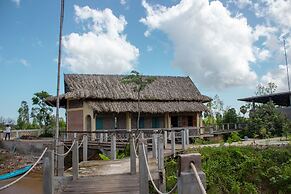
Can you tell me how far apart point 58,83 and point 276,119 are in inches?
606

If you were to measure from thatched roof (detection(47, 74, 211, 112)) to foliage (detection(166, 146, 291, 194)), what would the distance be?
36.4ft

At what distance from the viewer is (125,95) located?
2369 centimetres

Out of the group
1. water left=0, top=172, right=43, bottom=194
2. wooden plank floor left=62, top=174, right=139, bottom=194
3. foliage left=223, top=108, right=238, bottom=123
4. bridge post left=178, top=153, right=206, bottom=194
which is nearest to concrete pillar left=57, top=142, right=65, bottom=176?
wooden plank floor left=62, top=174, right=139, bottom=194

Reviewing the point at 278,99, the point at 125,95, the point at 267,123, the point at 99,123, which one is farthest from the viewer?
the point at 278,99

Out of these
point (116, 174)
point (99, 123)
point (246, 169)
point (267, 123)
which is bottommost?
point (246, 169)

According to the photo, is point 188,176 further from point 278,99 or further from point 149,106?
point 278,99

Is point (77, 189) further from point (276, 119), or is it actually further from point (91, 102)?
point (276, 119)

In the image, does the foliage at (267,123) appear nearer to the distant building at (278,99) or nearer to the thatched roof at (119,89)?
the distant building at (278,99)

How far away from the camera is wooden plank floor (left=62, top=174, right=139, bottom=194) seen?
7023mm

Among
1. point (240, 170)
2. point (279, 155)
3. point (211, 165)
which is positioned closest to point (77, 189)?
point (211, 165)

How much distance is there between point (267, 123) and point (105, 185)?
16.3 metres

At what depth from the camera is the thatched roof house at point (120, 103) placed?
2259 cm

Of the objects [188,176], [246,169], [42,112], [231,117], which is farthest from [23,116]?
[188,176]

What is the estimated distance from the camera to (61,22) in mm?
11172
